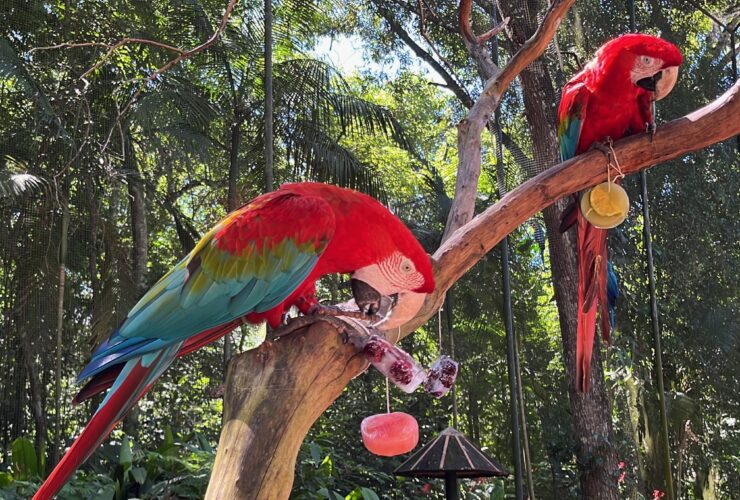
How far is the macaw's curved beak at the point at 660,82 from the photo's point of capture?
1603 mm

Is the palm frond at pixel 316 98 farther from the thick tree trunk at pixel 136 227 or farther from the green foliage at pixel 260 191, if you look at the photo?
the thick tree trunk at pixel 136 227

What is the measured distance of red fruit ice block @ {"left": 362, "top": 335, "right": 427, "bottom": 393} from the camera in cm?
114

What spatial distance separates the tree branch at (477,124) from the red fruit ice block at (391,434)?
47 cm

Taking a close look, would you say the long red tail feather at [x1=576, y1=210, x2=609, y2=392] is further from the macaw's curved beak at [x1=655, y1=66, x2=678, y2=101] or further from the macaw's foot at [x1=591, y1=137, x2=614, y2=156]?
the macaw's curved beak at [x1=655, y1=66, x2=678, y2=101]

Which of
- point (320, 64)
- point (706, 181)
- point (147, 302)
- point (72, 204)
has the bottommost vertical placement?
point (147, 302)

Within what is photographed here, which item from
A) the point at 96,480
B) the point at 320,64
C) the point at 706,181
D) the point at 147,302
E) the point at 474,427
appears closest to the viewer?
the point at 147,302

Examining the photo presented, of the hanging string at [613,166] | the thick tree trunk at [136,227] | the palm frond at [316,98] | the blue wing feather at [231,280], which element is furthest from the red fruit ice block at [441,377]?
the palm frond at [316,98]

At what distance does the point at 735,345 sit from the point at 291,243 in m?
4.90

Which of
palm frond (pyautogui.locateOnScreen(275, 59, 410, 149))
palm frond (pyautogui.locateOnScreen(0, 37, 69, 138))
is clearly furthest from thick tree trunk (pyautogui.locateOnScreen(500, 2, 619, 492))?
palm frond (pyautogui.locateOnScreen(0, 37, 69, 138))

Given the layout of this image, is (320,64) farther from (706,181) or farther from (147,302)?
(147,302)

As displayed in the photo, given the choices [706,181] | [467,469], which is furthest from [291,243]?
[706,181]

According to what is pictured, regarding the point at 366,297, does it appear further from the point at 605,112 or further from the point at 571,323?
the point at 571,323

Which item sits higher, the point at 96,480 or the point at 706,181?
the point at 706,181

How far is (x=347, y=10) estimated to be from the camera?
20.8 ft
